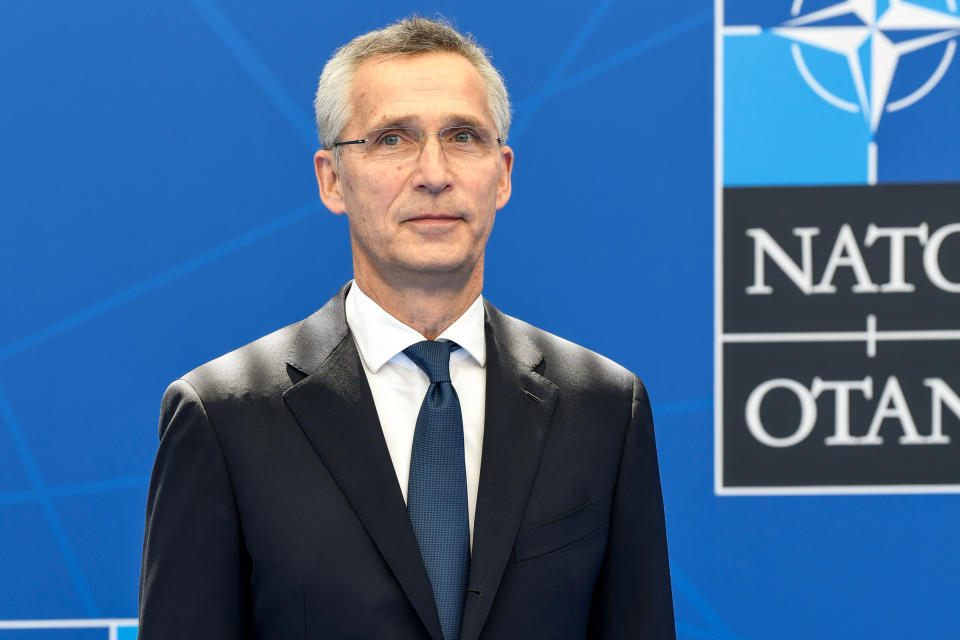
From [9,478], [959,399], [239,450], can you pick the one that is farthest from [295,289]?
[959,399]

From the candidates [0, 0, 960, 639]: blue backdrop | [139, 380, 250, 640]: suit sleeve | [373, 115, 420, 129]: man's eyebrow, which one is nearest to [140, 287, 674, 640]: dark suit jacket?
[139, 380, 250, 640]: suit sleeve

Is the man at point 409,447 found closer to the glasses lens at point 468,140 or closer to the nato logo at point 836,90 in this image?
the glasses lens at point 468,140

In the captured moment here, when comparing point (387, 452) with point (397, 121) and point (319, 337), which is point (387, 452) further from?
point (397, 121)

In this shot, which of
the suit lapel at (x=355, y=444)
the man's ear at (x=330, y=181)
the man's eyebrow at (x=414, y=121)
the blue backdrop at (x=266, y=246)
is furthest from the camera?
the blue backdrop at (x=266, y=246)

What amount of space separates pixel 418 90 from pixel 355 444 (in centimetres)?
49

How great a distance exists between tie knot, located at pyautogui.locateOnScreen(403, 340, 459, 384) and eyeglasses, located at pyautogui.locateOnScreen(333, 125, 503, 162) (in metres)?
0.26

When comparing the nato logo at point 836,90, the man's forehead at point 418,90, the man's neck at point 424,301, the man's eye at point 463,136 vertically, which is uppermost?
the nato logo at point 836,90

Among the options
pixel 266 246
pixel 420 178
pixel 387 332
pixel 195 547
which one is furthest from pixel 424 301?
pixel 266 246

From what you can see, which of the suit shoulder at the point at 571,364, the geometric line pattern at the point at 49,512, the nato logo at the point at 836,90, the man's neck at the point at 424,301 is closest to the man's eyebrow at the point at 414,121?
the man's neck at the point at 424,301

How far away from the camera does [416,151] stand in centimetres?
145

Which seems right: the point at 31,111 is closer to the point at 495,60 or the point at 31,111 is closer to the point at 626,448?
the point at 495,60

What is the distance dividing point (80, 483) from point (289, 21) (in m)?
1.07

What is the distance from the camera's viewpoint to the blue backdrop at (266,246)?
2.20 meters

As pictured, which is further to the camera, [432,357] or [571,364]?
[571,364]
